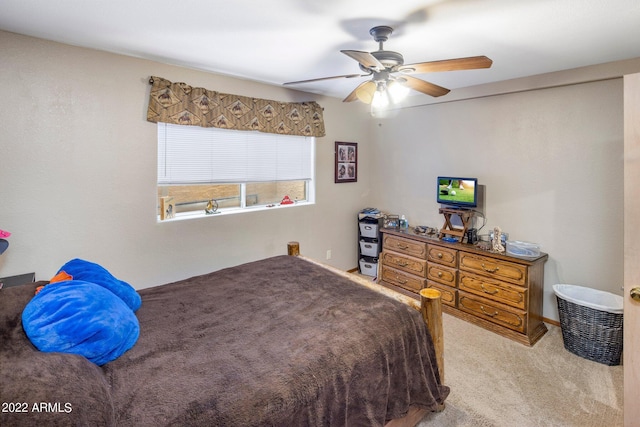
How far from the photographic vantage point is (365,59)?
188 cm

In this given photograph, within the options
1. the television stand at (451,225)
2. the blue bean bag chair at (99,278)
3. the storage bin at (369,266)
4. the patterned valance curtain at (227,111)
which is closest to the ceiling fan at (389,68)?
the patterned valance curtain at (227,111)

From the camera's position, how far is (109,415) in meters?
1.07

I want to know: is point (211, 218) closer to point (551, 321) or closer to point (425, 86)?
point (425, 86)

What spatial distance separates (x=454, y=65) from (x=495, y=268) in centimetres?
210

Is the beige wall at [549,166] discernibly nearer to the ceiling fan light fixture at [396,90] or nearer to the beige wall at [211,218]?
the beige wall at [211,218]

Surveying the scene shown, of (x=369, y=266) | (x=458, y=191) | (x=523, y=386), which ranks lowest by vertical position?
(x=523, y=386)

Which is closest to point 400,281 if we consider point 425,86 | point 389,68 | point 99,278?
point 425,86

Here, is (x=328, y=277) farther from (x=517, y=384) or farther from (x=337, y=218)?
(x=337, y=218)

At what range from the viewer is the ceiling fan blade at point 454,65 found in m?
1.77

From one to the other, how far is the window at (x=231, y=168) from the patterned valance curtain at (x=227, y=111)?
123mm

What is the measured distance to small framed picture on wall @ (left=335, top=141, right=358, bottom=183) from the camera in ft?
14.6

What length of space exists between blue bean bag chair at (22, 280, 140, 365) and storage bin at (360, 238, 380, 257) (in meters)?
3.32

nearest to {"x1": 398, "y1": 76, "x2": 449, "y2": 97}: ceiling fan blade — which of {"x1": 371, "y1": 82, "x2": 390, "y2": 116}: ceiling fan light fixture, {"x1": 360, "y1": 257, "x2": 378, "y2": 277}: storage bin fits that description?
{"x1": 371, "y1": 82, "x2": 390, "y2": 116}: ceiling fan light fixture

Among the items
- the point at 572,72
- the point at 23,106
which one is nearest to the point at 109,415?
the point at 23,106
